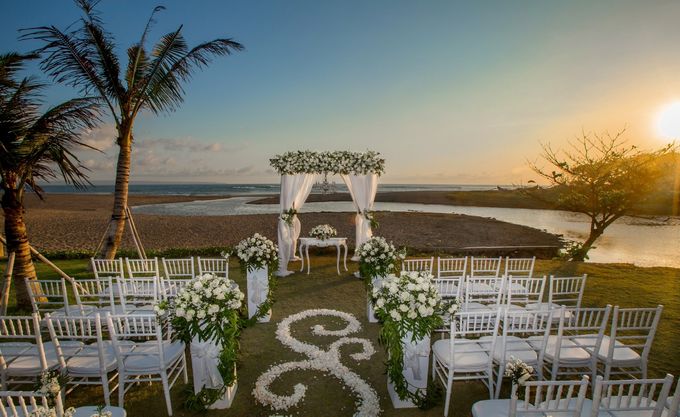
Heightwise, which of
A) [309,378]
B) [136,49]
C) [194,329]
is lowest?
[309,378]

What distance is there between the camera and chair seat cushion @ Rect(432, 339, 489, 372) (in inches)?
150

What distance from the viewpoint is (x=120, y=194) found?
28.0 feet

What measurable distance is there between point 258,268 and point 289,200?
12.5 ft

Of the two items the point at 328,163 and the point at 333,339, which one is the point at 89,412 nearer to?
the point at 333,339

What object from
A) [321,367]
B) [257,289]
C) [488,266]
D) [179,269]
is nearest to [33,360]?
[179,269]

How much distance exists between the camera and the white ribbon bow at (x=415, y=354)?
3.83m

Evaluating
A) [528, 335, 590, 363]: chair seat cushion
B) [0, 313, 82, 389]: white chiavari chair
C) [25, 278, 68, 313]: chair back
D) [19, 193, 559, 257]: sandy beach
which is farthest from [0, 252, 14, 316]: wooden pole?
[19, 193, 559, 257]: sandy beach

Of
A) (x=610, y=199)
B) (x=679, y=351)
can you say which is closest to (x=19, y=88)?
(x=679, y=351)

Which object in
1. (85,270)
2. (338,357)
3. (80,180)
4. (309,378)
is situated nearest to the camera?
(309,378)

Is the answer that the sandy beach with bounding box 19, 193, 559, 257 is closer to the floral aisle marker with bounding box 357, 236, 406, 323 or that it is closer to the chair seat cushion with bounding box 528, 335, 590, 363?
the floral aisle marker with bounding box 357, 236, 406, 323

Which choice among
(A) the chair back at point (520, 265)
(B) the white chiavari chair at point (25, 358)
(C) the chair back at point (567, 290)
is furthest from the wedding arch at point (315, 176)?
(B) the white chiavari chair at point (25, 358)

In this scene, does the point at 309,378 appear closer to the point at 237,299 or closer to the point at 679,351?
the point at 237,299

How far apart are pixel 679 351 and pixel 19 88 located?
12725 millimetres

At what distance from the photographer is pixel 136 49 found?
28.2 ft
